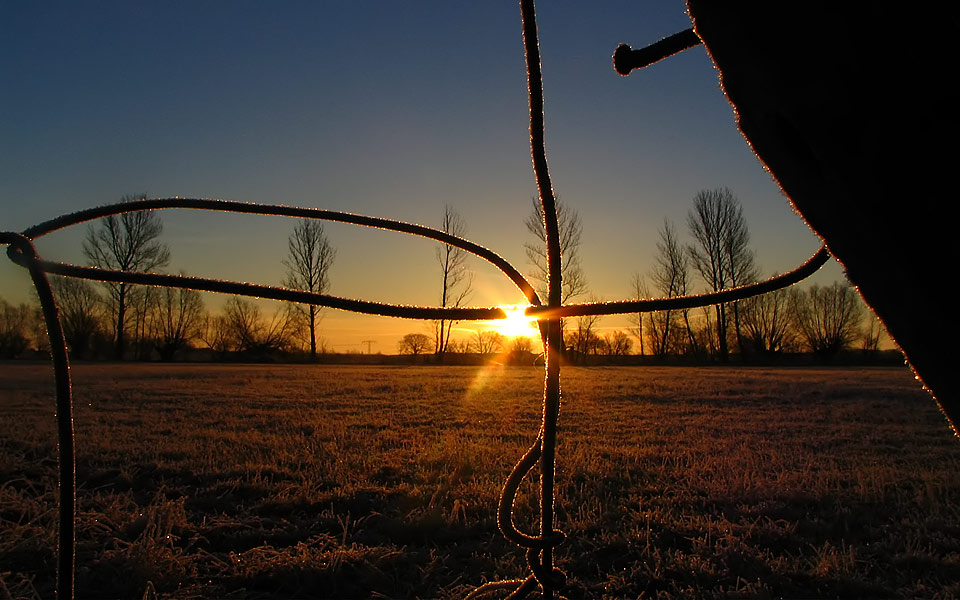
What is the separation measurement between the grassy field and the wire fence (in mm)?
1396

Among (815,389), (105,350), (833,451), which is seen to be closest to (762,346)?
(815,389)

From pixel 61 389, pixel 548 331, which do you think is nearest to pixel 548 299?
pixel 548 331

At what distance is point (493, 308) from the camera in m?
0.71

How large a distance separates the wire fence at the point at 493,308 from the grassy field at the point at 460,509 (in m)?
1.40

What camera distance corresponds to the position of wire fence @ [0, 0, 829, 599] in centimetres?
61

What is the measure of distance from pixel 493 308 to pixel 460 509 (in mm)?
2384

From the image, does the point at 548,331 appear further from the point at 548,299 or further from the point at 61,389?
the point at 61,389

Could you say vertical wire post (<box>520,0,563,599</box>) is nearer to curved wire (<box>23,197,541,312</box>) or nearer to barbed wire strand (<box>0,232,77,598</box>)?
curved wire (<box>23,197,541,312</box>)

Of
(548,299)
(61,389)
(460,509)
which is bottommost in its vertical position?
(460,509)

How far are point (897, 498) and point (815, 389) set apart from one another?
899 centimetres

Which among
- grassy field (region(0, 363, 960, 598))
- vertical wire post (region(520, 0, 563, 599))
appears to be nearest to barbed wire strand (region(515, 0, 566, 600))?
vertical wire post (region(520, 0, 563, 599))

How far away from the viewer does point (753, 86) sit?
0.37 m

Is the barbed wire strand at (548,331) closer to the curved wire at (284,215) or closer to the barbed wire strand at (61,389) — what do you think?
the curved wire at (284,215)

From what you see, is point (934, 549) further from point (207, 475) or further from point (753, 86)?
point (207, 475)
